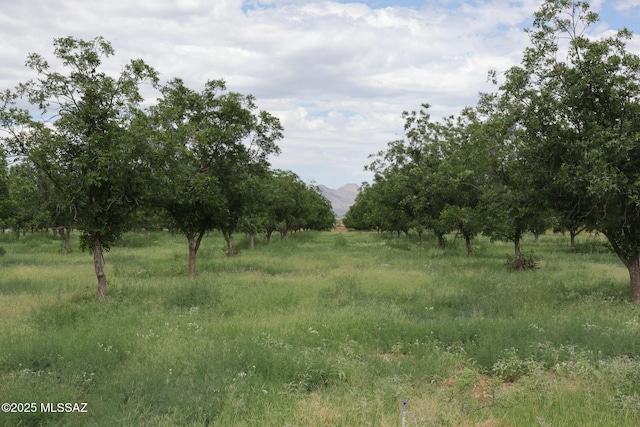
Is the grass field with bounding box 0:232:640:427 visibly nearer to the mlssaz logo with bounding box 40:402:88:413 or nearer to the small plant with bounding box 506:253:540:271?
the mlssaz logo with bounding box 40:402:88:413

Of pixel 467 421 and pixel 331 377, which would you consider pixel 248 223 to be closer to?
pixel 331 377

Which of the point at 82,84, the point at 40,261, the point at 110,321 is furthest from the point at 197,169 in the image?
the point at 40,261

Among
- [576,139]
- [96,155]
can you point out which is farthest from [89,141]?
[576,139]

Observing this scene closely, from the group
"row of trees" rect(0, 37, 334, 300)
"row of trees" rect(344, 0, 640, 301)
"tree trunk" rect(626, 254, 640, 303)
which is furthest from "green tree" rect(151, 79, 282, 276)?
"tree trunk" rect(626, 254, 640, 303)

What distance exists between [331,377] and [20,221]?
46.5m

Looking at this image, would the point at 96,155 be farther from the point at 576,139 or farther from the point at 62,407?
the point at 576,139

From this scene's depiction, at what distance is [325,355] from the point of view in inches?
377

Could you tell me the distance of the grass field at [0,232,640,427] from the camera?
6852mm

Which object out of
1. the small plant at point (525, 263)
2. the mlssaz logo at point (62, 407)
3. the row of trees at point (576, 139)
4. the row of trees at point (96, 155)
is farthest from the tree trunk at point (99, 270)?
the small plant at point (525, 263)

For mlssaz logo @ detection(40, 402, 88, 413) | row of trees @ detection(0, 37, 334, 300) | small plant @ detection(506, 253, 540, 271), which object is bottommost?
mlssaz logo @ detection(40, 402, 88, 413)

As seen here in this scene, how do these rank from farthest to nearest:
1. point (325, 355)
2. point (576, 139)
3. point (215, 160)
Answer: point (215, 160) < point (576, 139) < point (325, 355)

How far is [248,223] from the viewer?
82.9 feet

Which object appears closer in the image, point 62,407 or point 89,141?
point 62,407

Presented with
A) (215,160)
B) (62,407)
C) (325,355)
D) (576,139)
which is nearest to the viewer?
(62,407)
